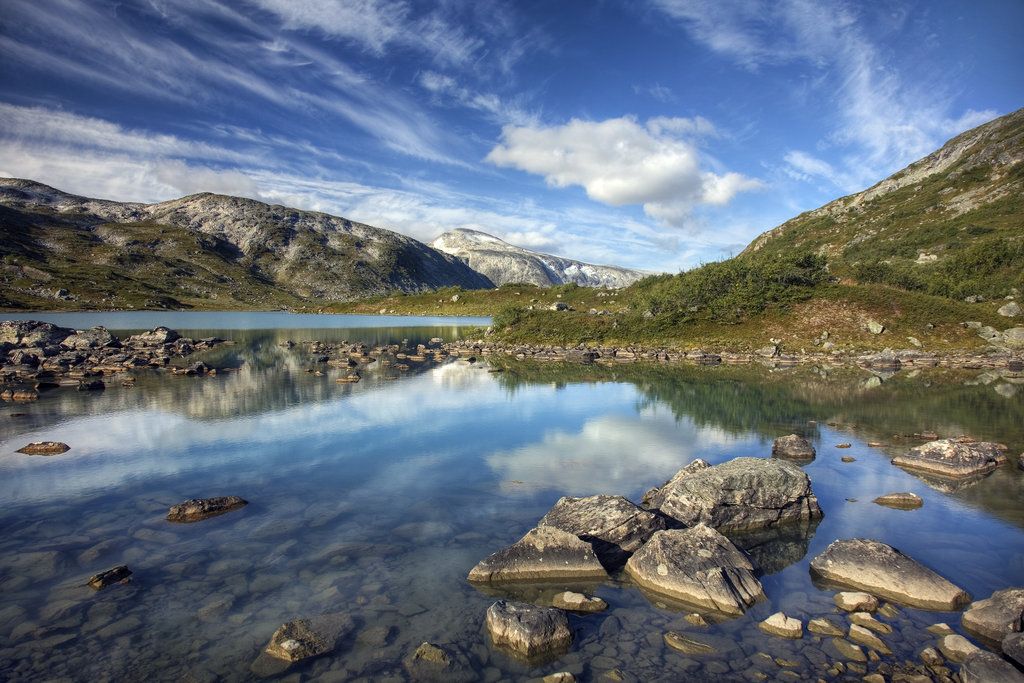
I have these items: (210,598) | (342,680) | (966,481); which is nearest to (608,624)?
(342,680)

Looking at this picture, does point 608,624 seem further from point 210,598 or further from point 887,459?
point 887,459

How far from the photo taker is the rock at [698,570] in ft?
39.6

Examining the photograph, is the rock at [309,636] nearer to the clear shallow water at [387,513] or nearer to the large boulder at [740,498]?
the clear shallow water at [387,513]

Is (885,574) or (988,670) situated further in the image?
(885,574)

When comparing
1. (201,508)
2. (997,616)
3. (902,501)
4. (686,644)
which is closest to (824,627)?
(686,644)

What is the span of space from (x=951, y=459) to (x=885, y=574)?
12717 mm

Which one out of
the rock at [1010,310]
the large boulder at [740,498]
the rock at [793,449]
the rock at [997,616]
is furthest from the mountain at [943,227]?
the rock at [997,616]

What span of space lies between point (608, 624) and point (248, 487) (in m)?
14.8

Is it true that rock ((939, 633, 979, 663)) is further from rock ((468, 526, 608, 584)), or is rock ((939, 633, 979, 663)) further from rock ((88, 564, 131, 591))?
rock ((88, 564, 131, 591))

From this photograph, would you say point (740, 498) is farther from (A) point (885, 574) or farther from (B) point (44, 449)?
(B) point (44, 449)

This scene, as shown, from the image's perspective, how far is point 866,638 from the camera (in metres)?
10.7

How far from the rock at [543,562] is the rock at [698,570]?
1170 mm

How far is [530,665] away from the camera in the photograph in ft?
32.9

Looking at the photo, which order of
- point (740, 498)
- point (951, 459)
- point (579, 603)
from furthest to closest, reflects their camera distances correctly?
point (951, 459) < point (740, 498) < point (579, 603)
